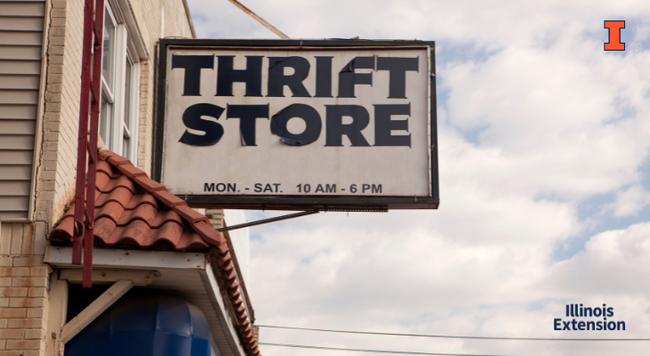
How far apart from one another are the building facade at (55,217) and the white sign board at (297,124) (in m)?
1.50

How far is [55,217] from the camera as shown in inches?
203

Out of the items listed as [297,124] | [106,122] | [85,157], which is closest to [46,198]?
[85,157]

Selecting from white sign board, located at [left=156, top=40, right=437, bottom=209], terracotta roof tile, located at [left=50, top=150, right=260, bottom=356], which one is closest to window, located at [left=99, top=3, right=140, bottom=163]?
white sign board, located at [left=156, top=40, right=437, bottom=209]

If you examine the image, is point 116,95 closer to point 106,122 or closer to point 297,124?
point 106,122

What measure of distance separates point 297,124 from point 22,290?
11.3 ft

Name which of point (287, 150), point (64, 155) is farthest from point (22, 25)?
point (287, 150)

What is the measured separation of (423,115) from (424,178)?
694 mm

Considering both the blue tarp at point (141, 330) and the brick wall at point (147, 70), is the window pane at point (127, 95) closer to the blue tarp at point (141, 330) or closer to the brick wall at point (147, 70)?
the brick wall at point (147, 70)

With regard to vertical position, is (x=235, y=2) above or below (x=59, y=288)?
above

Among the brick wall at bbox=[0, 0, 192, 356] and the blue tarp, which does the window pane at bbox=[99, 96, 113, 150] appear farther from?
the blue tarp

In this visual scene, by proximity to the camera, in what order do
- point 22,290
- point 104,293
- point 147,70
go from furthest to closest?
point 147,70
point 104,293
point 22,290

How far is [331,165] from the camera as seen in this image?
24.7ft

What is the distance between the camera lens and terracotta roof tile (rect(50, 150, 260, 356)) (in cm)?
515

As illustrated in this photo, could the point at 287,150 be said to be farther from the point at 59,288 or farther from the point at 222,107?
the point at 59,288
